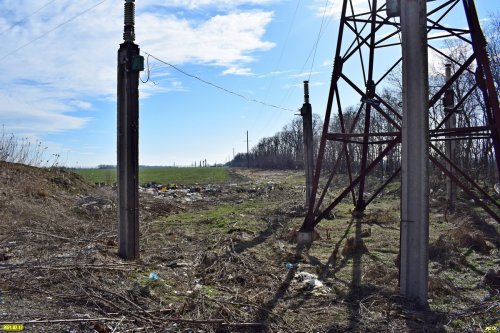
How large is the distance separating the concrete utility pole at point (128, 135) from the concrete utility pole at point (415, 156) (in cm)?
390

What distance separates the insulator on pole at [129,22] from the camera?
664 cm

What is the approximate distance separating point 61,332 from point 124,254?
3.06 m

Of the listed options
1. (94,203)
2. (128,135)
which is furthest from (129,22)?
(94,203)

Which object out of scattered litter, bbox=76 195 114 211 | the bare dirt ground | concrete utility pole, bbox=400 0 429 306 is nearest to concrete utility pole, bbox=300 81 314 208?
the bare dirt ground

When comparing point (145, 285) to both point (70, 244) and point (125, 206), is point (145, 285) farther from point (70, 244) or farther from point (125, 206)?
point (70, 244)

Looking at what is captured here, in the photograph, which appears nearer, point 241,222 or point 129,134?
point 129,134

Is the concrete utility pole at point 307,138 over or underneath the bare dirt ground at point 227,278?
over

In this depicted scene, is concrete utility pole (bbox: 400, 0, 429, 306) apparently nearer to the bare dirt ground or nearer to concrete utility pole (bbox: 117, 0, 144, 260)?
the bare dirt ground

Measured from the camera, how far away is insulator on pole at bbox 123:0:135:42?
6637 mm

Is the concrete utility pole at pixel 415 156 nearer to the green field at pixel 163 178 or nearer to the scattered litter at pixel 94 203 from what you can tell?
the scattered litter at pixel 94 203

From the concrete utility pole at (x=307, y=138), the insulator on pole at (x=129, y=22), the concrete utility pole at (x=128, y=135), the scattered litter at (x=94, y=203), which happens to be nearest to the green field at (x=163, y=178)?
Result: the scattered litter at (x=94, y=203)

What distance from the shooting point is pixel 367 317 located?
14.3 ft

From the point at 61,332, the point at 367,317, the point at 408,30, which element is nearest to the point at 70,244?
the point at 61,332
